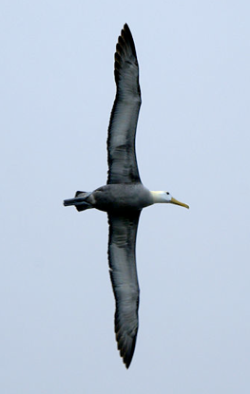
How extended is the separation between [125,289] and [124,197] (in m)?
2.41

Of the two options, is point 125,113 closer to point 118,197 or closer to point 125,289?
point 118,197

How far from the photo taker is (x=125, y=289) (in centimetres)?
2159

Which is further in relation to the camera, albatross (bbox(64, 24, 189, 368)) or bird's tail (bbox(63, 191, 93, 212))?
bird's tail (bbox(63, 191, 93, 212))

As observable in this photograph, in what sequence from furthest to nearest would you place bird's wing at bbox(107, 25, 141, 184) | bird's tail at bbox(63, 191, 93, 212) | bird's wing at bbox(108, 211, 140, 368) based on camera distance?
1. bird's wing at bbox(108, 211, 140, 368)
2. bird's tail at bbox(63, 191, 93, 212)
3. bird's wing at bbox(107, 25, 141, 184)

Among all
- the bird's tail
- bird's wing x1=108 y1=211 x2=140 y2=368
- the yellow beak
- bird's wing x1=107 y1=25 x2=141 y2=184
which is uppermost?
bird's wing x1=107 y1=25 x2=141 y2=184

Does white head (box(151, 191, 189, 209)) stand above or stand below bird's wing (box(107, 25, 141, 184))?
below

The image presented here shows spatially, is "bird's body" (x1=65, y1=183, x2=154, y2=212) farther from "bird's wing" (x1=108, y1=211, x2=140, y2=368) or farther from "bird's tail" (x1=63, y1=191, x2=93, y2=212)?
"bird's wing" (x1=108, y1=211, x2=140, y2=368)

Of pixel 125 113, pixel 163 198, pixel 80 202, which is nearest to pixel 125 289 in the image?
pixel 163 198

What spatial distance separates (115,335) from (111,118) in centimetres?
483

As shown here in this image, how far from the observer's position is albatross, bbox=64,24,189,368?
1998 cm

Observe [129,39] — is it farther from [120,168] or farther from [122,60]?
[120,168]

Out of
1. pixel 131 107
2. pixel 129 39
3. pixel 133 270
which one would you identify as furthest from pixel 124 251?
pixel 129 39

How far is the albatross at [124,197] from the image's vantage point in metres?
20.0

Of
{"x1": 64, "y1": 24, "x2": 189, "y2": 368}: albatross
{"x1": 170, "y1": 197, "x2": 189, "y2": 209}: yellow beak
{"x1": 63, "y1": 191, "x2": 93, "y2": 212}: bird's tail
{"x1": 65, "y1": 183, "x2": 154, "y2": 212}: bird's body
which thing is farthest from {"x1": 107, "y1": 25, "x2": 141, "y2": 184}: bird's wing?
{"x1": 170, "y1": 197, "x2": 189, "y2": 209}: yellow beak
